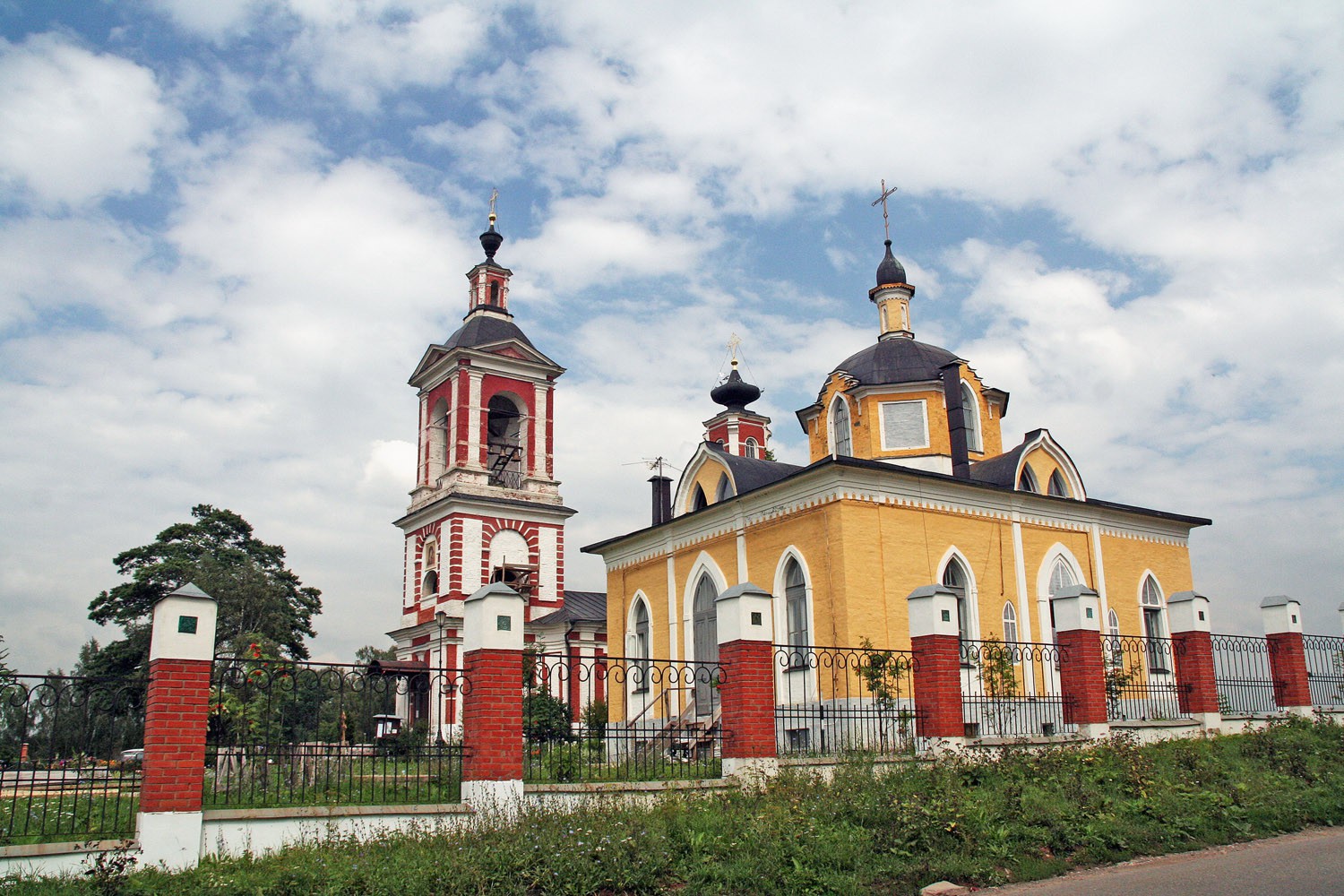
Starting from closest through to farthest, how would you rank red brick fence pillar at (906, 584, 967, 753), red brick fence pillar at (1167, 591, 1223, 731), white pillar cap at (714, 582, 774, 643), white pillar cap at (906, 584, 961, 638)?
1. white pillar cap at (714, 582, 774, 643)
2. red brick fence pillar at (906, 584, 967, 753)
3. white pillar cap at (906, 584, 961, 638)
4. red brick fence pillar at (1167, 591, 1223, 731)

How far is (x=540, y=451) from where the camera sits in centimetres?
3581

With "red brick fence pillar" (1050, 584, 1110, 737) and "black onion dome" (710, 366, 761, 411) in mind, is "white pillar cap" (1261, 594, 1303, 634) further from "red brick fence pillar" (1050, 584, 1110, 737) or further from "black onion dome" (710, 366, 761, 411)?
"black onion dome" (710, 366, 761, 411)

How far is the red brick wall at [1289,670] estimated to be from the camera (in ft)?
53.2

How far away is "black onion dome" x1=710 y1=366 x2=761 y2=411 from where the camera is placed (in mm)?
41312

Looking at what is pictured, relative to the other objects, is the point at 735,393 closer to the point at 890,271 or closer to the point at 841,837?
the point at 890,271

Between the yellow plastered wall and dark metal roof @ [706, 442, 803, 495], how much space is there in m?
6.52

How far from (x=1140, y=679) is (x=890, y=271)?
1123cm

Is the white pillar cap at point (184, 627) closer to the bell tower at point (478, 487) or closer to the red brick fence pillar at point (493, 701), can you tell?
the red brick fence pillar at point (493, 701)

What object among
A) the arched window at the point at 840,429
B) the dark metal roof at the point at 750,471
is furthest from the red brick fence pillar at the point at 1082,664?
the arched window at the point at 840,429

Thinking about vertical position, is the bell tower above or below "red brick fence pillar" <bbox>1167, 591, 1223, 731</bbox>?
above

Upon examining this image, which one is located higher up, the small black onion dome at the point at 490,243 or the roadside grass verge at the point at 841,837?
the small black onion dome at the point at 490,243

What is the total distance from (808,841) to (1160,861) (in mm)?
3188

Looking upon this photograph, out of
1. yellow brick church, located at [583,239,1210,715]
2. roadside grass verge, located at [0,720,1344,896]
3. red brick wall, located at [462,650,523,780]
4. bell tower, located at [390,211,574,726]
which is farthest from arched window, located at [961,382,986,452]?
bell tower, located at [390,211,574,726]

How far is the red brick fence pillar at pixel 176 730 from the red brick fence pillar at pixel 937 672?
24.8 ft
